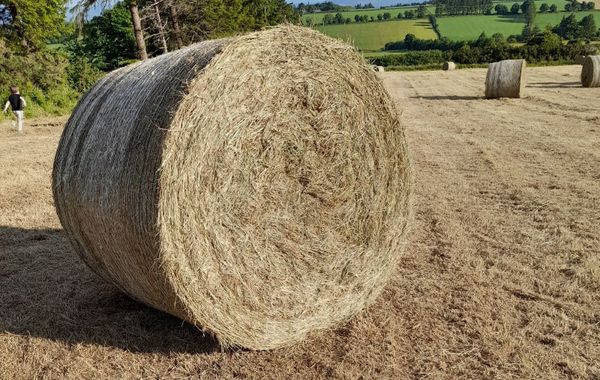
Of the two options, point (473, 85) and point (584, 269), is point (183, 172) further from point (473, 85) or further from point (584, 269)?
point (473, 85)

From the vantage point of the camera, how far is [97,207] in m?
3.62

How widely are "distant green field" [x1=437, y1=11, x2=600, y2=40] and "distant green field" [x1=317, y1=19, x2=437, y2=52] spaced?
2634mm

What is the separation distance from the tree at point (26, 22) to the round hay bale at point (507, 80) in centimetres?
2374

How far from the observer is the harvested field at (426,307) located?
143 inches

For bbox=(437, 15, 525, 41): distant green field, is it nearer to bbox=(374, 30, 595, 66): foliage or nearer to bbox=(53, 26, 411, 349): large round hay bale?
bbox=(374, 30, 595, 66): foliage

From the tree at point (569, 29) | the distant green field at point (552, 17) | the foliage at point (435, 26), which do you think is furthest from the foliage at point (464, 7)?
the tree at point (569, 29)

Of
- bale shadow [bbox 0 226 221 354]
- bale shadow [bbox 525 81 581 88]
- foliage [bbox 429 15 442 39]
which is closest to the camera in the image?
bale shadow [bbox 0 226 221 354]

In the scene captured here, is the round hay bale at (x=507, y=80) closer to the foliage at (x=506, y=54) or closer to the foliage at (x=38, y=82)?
the foliage at (x=38, y=82)

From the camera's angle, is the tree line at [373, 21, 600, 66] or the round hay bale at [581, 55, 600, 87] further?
the tree line at [373, 21, 600, 66]

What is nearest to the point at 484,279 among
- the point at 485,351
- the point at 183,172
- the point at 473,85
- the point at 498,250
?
the point at 498,250

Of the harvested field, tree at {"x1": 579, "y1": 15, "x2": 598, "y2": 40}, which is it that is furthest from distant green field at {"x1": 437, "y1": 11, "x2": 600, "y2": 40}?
the harvested field

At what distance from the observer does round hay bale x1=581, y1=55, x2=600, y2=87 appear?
68.3 ft

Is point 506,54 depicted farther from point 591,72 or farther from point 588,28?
point 591,72

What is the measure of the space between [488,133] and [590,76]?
11691 millimetres
